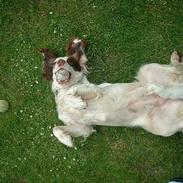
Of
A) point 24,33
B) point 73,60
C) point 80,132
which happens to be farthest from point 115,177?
point 24,33

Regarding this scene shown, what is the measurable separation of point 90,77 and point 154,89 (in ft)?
6.44

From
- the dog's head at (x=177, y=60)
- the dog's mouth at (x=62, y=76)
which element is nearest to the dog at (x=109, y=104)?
the dog's mouth at (x=62, y=76)

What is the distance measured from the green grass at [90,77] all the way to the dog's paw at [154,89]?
5.11 ft

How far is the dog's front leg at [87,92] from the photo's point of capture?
8.84 metres

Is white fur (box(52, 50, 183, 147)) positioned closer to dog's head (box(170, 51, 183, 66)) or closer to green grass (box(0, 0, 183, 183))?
dog's head (box(170, 51, 183, 66))

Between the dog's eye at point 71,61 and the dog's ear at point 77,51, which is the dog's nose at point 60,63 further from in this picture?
the dog's ear at point 77,51

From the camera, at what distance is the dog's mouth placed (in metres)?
8.88

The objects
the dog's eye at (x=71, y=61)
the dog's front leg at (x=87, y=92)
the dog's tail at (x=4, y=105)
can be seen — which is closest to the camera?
the dog's front leg at (x=87, y=92)

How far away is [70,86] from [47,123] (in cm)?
162

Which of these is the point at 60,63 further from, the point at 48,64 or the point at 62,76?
the point at 48,64

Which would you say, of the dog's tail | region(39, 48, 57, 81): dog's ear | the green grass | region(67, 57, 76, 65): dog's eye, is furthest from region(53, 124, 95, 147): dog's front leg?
the dog's tail

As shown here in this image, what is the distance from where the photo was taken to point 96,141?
1019 cm

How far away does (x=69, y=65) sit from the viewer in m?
9.09

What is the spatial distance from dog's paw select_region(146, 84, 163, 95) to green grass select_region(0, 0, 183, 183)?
1.56 m
